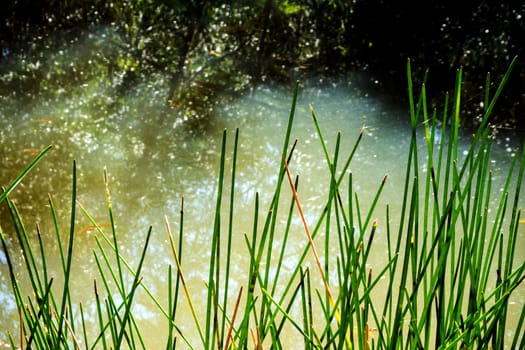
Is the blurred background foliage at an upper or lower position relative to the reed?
upper

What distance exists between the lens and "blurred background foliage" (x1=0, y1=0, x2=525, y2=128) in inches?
118

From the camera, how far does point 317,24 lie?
161 inches

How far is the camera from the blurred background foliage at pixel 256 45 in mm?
3010

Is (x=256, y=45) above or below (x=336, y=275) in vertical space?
above

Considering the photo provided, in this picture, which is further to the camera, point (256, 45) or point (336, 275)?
point (256, 45)

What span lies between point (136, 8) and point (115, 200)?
258 cm

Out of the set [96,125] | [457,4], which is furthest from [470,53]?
[96,125]

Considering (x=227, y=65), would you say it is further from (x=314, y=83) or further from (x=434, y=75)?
(x=434, y=75)

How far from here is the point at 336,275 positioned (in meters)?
1.70

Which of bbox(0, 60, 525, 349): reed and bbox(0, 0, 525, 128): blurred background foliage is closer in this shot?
bbox(0, 60, 525, 349): reed

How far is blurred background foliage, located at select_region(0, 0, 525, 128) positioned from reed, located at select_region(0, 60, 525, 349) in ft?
3.45

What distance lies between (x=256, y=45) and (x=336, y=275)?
2.31 m

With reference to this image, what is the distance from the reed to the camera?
0.54 m

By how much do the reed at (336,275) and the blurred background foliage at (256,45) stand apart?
105 centimetres
